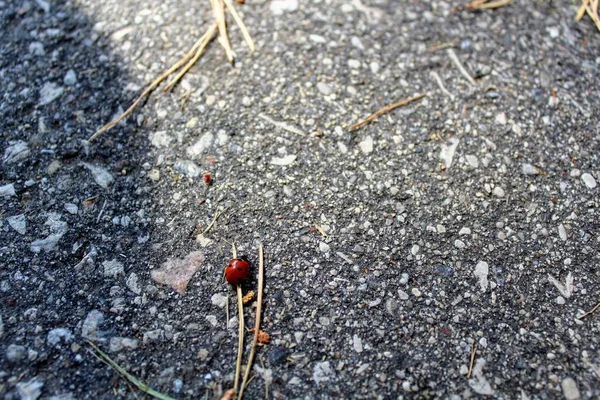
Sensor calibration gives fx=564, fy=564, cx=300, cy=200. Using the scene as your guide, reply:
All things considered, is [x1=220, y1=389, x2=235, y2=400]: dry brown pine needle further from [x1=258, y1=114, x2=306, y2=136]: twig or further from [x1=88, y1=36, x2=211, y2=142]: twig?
[x1=88, y1=36, x2=211, y2=142]: twig

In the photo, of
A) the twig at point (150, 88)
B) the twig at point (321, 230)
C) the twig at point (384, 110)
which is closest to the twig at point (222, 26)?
the twig at point (150, 88)

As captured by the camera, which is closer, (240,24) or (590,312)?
(590,312)

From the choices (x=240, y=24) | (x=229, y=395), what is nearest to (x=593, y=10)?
(x=240, y=24)

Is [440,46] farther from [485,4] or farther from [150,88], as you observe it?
[150,88]

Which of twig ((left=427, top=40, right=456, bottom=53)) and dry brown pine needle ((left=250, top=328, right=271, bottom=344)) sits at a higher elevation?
twig ((left=427, top=40, right=456, bottom=53))

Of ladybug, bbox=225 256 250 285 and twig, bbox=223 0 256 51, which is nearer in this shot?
ladybug, bbox=225 256 250 285

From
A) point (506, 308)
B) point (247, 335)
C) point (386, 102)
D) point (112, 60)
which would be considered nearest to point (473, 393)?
point (506, 308)

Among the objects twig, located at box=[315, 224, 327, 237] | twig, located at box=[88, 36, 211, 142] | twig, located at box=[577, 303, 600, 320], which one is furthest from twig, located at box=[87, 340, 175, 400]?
twig, located at box=[577, 303, 600, 320]
